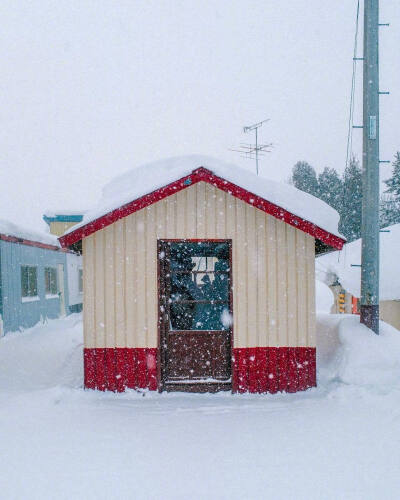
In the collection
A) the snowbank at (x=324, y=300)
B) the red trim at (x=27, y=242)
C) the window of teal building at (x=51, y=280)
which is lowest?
the snowbank at (x=324, y=300)

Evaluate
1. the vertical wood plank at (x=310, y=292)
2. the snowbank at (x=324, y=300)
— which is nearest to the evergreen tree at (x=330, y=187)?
the snowbank at (x=324, y=300)

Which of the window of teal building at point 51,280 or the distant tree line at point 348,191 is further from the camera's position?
the distant tree line at point 348,191

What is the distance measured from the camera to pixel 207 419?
20.6 ft

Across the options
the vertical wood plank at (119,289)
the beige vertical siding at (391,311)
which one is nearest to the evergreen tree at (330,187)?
the beige vertical siding at (391,311)

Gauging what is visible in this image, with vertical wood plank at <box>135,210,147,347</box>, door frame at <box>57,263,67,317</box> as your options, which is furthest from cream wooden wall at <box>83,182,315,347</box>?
door frame at <box>57,263,67,317</box>

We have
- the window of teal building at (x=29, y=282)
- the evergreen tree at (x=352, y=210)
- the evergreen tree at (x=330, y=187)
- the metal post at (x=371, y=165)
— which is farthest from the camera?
the evergreen tree at (x=330, y=187)

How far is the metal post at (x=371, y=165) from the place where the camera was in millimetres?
8016

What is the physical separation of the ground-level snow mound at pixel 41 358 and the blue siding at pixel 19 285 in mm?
382

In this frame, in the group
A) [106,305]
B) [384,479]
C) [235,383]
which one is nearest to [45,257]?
[106,305]

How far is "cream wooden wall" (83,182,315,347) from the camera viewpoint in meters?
7.41

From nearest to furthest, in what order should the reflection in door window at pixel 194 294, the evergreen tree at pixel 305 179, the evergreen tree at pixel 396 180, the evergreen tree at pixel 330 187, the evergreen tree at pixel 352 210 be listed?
the reflection in door window at pixel 194 294 → the evergreen tree at pixel 352 210 → the evergreen tree at pixel 396 180 → the evergreen tree at pixel 330 187 → the evergreen tree at pixel 305 179

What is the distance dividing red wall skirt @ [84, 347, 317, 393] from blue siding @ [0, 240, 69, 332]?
254 inches

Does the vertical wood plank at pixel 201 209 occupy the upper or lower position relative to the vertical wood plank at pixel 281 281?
upper

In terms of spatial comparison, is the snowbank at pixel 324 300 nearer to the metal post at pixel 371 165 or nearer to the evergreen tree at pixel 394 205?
the metal post at pixel 371 165
